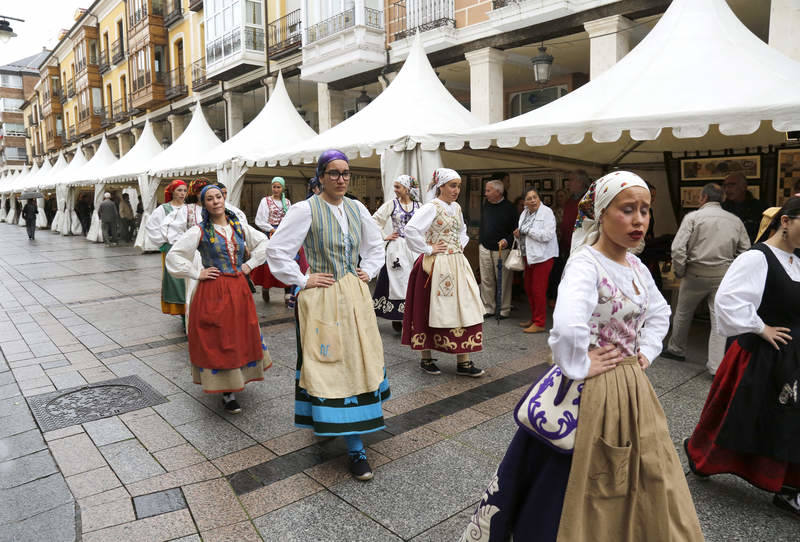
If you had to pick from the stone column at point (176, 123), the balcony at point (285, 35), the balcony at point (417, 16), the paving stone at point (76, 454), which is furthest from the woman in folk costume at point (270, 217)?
the stone column at point (176, 123)

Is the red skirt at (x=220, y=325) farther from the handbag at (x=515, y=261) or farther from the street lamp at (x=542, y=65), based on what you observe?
the street lamp at (x=542, y=65)

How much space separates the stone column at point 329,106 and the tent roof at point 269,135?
237cm

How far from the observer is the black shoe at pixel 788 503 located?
2947 millimetres

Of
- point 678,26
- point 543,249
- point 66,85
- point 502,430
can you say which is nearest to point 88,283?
point 543,249

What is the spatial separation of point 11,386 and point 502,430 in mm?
4479

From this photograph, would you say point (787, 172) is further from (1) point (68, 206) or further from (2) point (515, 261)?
(1) point (68, 206)

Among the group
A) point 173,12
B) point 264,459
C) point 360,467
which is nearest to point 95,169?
point 173,12

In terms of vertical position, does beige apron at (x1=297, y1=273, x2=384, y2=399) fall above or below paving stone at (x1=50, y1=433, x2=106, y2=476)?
above

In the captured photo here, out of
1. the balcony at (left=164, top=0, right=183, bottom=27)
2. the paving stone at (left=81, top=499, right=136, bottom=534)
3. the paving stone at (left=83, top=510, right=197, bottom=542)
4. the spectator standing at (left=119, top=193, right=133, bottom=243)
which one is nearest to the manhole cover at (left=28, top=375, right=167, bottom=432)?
the paving stone at (left=81, top=499, right=136, bottom=534)

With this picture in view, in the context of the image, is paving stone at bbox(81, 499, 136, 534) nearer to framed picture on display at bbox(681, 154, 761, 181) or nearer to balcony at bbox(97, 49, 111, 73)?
framed picture on display at bbox(681, 154, 761, 181)

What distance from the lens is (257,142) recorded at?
41.7 feet

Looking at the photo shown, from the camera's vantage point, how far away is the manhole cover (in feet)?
14.4

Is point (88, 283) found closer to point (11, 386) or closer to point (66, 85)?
point (11, 386)

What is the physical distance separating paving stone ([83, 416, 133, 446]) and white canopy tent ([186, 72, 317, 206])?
7337 millimetres
